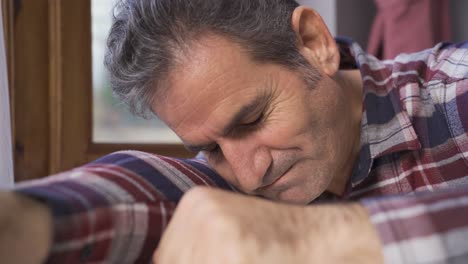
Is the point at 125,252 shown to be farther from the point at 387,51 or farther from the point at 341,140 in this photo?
the point at 387,51

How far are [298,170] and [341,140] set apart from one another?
0.11 metres

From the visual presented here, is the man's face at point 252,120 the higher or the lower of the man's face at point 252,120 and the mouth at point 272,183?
the higher

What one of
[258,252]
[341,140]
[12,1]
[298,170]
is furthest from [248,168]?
[12,1]

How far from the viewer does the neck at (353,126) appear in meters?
0.99

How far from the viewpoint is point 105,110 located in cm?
161

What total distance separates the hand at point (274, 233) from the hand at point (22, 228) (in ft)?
0.38

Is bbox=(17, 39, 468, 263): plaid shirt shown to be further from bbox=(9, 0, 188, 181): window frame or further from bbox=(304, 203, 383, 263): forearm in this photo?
bbox=(9, 0, 188, 181): window frame

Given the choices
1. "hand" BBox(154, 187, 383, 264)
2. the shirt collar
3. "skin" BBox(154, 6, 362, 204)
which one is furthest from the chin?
"hand" BBox(154, 187, 383, 264)

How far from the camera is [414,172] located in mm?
939

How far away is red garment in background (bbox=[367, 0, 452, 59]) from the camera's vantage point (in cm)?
165

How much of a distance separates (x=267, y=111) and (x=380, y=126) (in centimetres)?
21

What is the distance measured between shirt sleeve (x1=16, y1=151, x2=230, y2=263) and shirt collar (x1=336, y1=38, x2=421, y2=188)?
1.02ft

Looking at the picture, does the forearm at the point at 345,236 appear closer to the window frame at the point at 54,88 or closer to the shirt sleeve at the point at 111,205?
the shirt sleeve at the point at 111,205

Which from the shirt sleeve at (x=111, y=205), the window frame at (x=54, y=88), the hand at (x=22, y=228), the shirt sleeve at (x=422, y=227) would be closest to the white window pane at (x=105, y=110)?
the window frame at (x=54, y=88)
